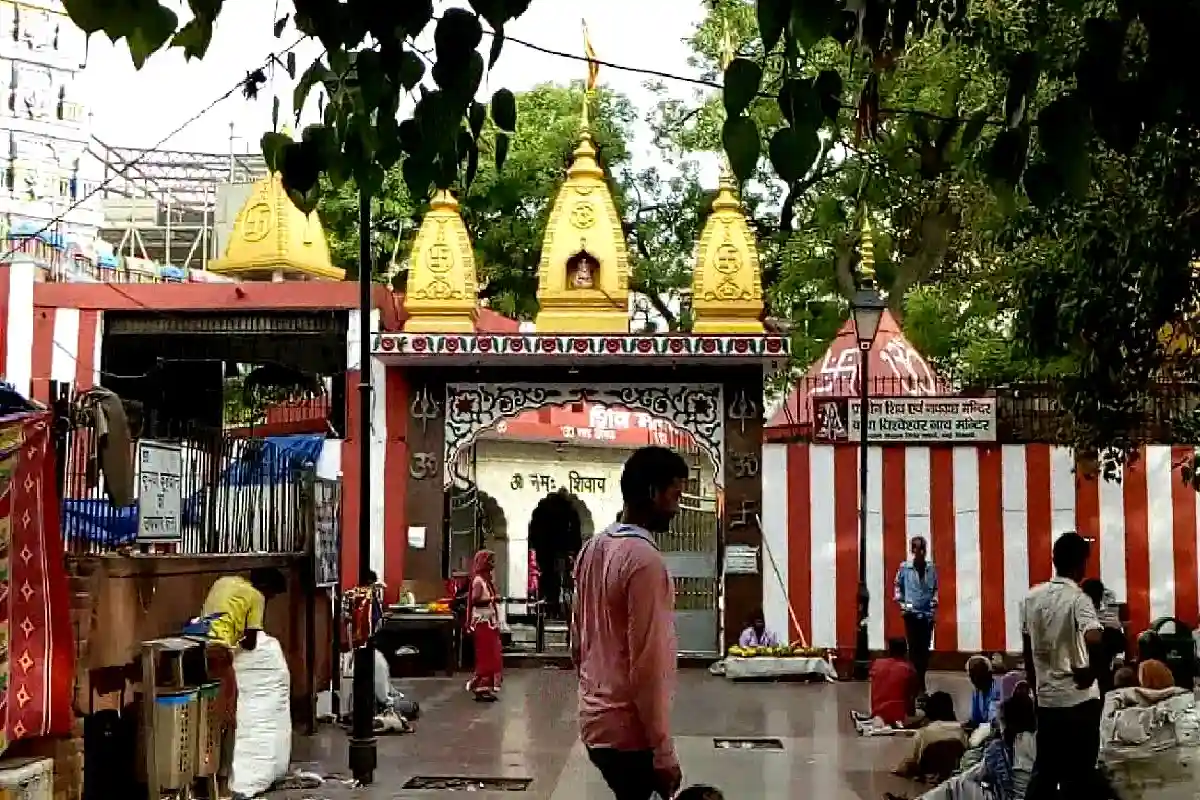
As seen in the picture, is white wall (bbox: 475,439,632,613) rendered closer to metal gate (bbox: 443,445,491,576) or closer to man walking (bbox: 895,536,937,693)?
metal gate (bbox: 443,445,491,576)

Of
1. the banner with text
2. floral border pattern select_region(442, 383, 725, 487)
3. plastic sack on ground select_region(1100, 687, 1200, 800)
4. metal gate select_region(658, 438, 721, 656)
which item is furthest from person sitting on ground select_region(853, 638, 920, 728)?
floral border pattern select_region(442, 383, 725, 487)

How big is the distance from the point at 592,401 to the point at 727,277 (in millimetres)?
2380

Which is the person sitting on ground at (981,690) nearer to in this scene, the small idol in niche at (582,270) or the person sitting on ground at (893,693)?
the person sitting on ground at (893,693)

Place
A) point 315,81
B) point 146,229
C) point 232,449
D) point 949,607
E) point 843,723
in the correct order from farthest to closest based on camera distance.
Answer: point 146,229
point 949,607
point 843,723
point 232,449
point 315,81

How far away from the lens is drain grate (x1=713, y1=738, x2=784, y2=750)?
468 inches

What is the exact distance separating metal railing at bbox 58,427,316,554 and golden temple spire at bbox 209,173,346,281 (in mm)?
7366

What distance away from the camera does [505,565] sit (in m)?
29.0

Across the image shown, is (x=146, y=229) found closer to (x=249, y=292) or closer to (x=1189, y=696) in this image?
(x=249, y=292)

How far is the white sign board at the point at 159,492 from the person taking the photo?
9477mm

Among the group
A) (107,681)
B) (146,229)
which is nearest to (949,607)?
(107,681)

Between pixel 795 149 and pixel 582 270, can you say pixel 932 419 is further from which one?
pixel 795 149

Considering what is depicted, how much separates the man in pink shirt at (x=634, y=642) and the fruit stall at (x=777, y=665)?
12798 mm

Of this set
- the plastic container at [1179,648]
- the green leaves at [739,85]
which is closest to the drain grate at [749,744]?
the plastic container at [1179,648]

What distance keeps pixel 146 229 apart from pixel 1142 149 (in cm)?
4917
